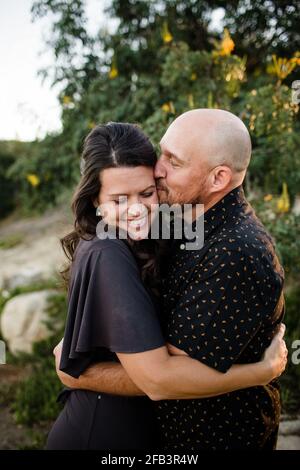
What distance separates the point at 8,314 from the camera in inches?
233

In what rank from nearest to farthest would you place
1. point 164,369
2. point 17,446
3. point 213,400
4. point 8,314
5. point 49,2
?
point 164,369 < point 213,400 < point 17,446 < point 49,2 < point 8,314

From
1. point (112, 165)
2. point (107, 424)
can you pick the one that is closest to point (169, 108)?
point (112, 165)

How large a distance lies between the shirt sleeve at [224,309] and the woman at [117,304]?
7cm

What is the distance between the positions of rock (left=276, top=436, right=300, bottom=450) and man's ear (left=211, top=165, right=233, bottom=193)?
2274 millimetres

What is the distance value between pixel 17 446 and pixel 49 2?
4.39 m

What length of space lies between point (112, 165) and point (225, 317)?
2.44 feet

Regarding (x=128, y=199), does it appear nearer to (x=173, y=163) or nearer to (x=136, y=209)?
(x=136, y=209)

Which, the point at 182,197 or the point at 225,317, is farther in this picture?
the point at 182,197

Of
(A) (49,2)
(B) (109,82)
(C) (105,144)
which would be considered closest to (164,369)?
(C) (105,144)

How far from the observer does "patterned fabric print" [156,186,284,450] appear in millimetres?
1578

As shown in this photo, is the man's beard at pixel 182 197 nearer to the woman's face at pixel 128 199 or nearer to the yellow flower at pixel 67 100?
the woman's face at pixel 128 199

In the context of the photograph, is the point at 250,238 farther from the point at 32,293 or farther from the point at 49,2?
the point at 32,293

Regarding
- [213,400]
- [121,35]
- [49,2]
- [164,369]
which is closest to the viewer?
[164,369]

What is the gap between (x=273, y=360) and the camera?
1.75 meters
